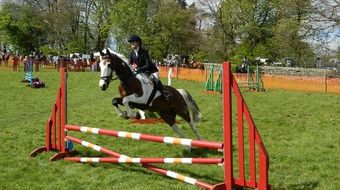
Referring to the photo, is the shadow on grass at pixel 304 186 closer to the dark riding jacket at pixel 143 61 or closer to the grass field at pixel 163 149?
the grass field at pixel 163 149

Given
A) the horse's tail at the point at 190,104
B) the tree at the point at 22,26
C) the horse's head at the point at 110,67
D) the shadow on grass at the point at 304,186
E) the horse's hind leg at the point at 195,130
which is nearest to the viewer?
the shadow on grass at the point at 304,186

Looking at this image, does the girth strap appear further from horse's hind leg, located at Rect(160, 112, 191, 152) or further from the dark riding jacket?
horse's hind leg, located at Rect(160, 112, 191, 152)

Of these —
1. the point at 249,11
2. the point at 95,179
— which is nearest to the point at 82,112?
the point at 95,179

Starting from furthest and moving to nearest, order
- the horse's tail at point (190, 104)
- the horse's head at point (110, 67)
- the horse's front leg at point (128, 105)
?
1. the horse's tail at point (190, 104)
2. the horse's front leg at point (128, 105)
3. the horse's head at point (110, 67)

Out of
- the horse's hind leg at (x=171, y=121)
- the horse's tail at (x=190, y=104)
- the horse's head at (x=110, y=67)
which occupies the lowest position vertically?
the horse's hind leg at (x=171, y=121)

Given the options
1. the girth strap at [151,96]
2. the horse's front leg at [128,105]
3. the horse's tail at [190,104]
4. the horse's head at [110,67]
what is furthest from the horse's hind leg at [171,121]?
the horse's head at [110,67]

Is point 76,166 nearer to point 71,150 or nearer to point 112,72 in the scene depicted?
point 71,150

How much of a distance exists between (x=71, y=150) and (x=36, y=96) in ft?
46.2

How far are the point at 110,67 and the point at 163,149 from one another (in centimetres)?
208

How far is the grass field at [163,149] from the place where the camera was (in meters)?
7.06

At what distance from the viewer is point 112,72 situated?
8.66 meters

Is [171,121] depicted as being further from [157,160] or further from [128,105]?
[157,160]

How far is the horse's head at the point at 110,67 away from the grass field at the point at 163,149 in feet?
4.98

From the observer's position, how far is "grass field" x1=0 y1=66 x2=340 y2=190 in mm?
7062
